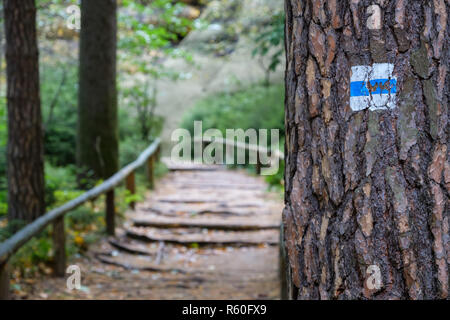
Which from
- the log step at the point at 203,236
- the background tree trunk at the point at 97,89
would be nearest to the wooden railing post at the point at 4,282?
the log step at the point at 203,236

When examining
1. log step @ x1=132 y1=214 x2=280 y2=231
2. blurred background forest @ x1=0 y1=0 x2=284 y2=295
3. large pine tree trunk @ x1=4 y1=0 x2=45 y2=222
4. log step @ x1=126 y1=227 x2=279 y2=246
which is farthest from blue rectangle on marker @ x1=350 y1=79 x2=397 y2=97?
log step @ x1=132 y1=214 x2=280 y2=231

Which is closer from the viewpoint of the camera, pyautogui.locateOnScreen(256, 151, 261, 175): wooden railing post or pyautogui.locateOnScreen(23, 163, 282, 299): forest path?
pyautogui.locateOnScreen(23, 163, 282, 299): forest path

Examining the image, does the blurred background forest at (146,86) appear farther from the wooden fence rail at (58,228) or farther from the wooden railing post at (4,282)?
the wooden railing post at (4,282)

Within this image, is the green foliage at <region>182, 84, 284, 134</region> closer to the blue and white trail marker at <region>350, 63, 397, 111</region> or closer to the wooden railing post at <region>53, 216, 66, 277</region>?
the wooden railing post at <region>53, 216, 66, 277</region>

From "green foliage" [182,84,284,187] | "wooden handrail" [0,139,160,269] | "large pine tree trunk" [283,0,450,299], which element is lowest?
"wooden handrail" [0,139,160,269]

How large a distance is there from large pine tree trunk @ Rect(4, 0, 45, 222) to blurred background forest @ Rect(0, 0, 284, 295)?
40cm

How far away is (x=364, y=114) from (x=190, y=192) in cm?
905

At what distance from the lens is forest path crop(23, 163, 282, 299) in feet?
16.7

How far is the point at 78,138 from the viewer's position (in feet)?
28.5

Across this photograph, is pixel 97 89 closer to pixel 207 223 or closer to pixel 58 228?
pixel 207 223

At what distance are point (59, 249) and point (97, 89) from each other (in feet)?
13.0

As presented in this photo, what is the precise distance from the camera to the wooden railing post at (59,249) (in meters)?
5.14

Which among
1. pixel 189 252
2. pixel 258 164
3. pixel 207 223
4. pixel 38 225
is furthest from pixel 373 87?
pixel 258 164

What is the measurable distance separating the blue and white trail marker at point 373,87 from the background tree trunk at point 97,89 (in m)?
7.44
